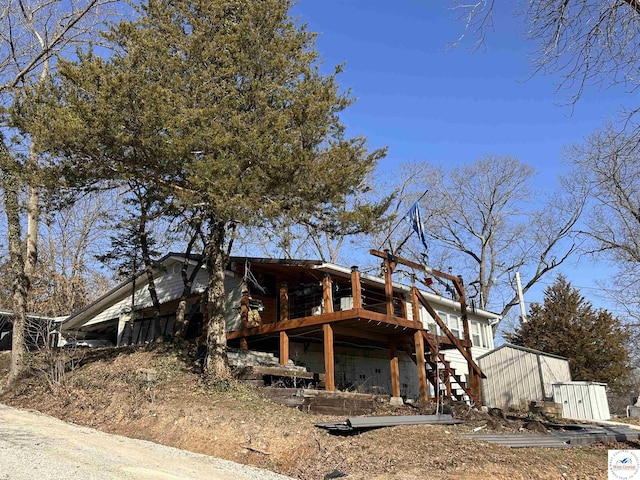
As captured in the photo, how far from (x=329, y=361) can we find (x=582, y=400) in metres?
10.5

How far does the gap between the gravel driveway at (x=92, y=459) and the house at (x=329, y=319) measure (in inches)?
248

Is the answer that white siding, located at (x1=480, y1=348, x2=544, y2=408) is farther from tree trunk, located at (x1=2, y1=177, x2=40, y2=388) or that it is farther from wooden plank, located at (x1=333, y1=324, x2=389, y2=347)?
tree trunk, located at (x1=2, y1=177, x2=40, y2=388)

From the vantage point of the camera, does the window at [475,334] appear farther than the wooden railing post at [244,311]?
Yes

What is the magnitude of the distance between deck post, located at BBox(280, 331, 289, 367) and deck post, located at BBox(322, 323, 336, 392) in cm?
152

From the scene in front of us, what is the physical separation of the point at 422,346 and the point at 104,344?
15.0 m

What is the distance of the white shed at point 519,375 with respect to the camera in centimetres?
1983

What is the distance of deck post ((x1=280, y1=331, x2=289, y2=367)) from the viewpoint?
15617 millimetres

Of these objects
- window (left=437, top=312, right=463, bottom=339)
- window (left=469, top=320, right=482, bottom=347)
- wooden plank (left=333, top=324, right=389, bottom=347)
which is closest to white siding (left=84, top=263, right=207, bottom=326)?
wooden plank (left=333, top=324, right=389, bottom=347)

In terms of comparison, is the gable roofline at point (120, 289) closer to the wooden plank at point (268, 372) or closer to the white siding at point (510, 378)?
the wooden plank at point (268, 372)

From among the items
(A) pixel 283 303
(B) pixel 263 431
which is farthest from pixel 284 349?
(B) pixel 263 431

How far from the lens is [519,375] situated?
20.4 m

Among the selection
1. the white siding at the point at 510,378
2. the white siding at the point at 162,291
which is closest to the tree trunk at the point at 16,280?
the white siding at the point at 162,291

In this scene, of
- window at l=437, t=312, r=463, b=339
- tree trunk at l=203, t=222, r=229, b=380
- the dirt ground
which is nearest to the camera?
the dirt ground

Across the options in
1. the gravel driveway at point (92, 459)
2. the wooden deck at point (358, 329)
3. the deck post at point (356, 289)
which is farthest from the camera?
the wooden deck at point (358, 329)
